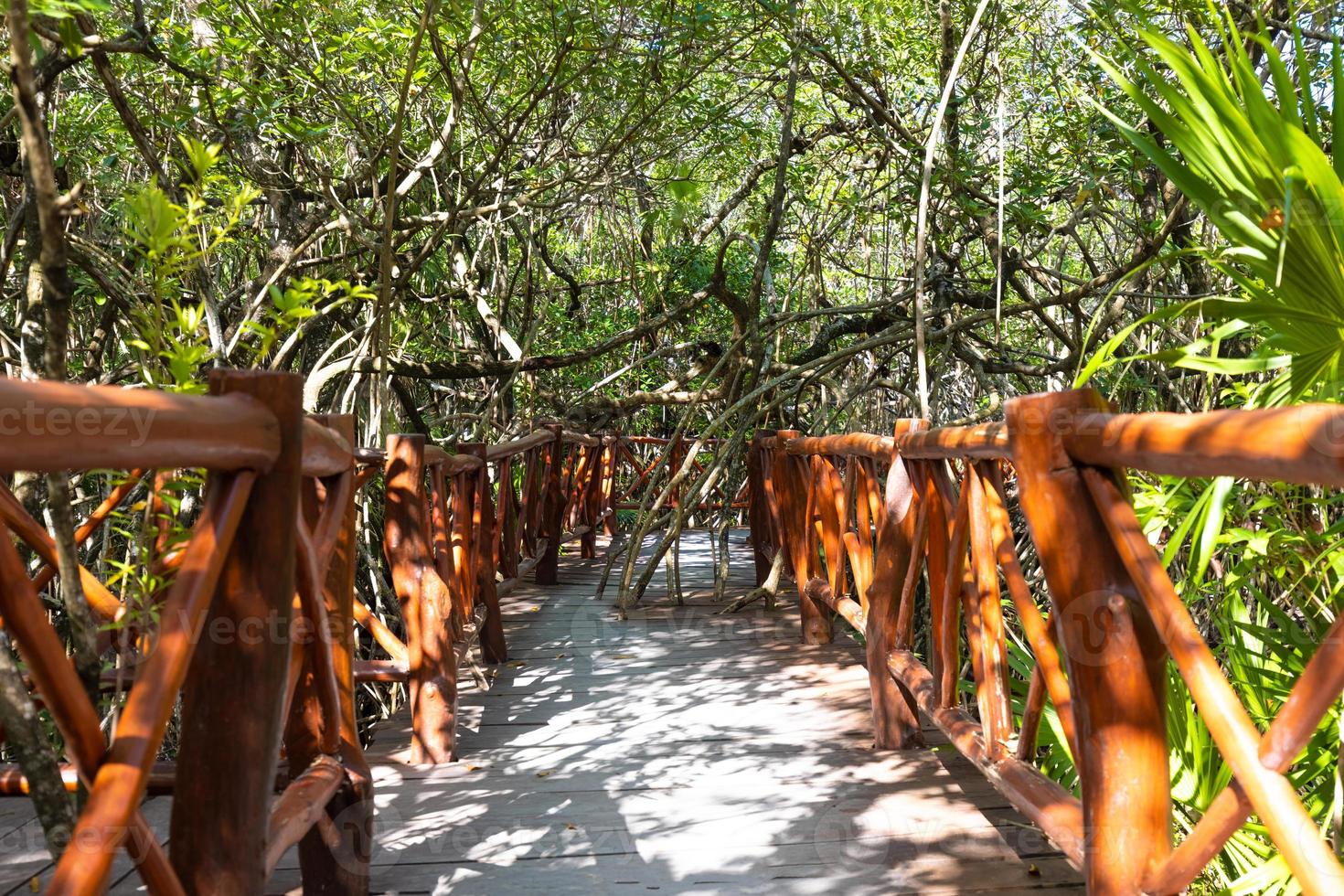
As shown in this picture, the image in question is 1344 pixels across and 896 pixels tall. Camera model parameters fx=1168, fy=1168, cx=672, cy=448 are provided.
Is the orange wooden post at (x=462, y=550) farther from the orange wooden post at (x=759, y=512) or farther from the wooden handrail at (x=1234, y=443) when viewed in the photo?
the wooden handrail at (x=1234, y=443)

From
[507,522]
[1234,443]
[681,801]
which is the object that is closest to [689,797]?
[681,801]

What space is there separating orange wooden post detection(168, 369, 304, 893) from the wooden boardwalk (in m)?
0.83

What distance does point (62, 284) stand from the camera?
107 cm

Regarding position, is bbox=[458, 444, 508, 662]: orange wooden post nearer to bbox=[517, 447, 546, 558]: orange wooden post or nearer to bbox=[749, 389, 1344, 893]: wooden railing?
bbox=[517, 447, 546, 558]: orange wooden post

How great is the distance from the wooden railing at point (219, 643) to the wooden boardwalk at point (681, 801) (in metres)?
0.31

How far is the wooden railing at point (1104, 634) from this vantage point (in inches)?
40.4

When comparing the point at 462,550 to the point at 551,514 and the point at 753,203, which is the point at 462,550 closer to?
the point at 551,514

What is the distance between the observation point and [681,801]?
259 cm

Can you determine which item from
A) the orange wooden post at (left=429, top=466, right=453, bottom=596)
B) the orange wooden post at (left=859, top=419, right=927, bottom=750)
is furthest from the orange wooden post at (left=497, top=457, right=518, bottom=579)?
the orange wooden post at (left=859, top=419, right=927, bottom=750)

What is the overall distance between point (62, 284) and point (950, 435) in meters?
1.59

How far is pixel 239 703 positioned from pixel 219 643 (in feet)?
0.24

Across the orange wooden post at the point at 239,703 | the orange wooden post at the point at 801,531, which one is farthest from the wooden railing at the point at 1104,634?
the orange wooden post at the point at 801,531

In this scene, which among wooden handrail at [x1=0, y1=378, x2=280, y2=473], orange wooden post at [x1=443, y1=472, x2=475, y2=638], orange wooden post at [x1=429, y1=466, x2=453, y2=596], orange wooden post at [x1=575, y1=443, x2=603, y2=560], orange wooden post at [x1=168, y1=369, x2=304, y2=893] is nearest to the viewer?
wooden handrail at [x1=0, y1=378, x2=280, y2=473]

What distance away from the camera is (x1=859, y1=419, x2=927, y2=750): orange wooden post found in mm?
2912
